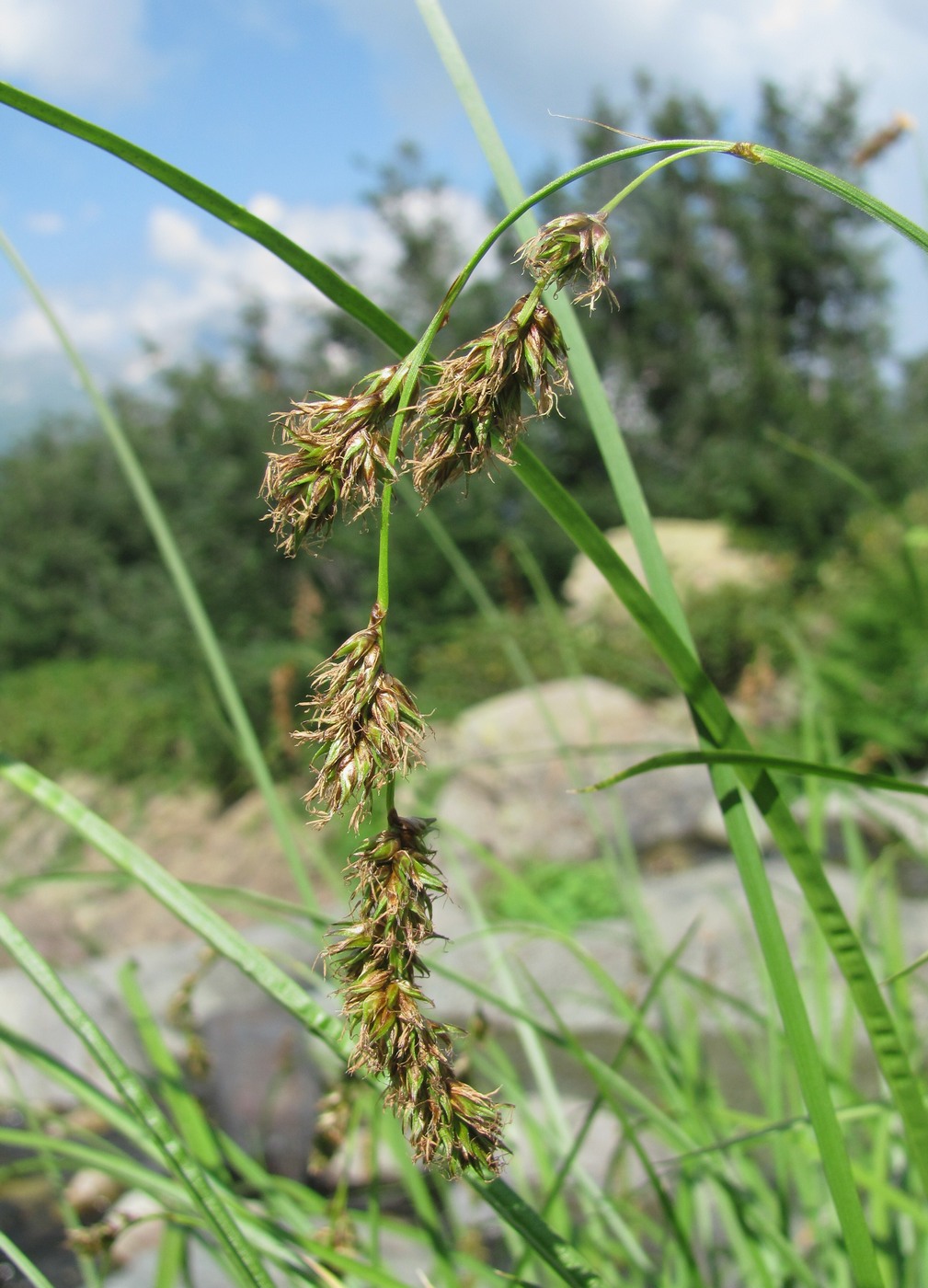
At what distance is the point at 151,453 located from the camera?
13117 mm

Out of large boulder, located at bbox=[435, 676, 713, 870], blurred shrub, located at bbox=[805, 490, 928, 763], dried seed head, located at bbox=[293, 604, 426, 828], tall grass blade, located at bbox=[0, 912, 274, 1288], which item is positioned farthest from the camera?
large boulder, located at bbox=[435, 676, 713, 870]

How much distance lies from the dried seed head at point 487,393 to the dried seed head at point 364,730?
0.05 metres

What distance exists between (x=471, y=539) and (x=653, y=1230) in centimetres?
890

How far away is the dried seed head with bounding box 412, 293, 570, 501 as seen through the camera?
0.88 ft

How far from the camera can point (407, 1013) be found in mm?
289

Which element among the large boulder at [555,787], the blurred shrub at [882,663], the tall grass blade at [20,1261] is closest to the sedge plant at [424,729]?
the tall grass blade at [20,1261]

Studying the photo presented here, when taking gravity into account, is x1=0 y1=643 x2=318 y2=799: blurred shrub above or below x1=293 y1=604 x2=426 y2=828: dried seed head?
above

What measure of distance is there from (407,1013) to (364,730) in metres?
0.08

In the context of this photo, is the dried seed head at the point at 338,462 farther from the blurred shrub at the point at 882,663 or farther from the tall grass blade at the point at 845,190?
the blurred shrub at the point at 882,663

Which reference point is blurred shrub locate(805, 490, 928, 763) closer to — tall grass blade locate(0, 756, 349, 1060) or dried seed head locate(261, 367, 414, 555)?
tall grass blade locate(0, 756, 349, 1060)

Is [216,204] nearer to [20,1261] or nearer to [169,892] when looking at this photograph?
[169,892]

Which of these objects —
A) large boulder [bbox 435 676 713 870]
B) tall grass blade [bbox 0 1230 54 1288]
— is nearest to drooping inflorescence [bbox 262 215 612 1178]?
tall grass blade [bbox 0 1230 54 1288]

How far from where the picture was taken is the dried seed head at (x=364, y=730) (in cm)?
26

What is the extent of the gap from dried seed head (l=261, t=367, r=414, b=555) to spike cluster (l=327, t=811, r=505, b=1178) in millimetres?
88
